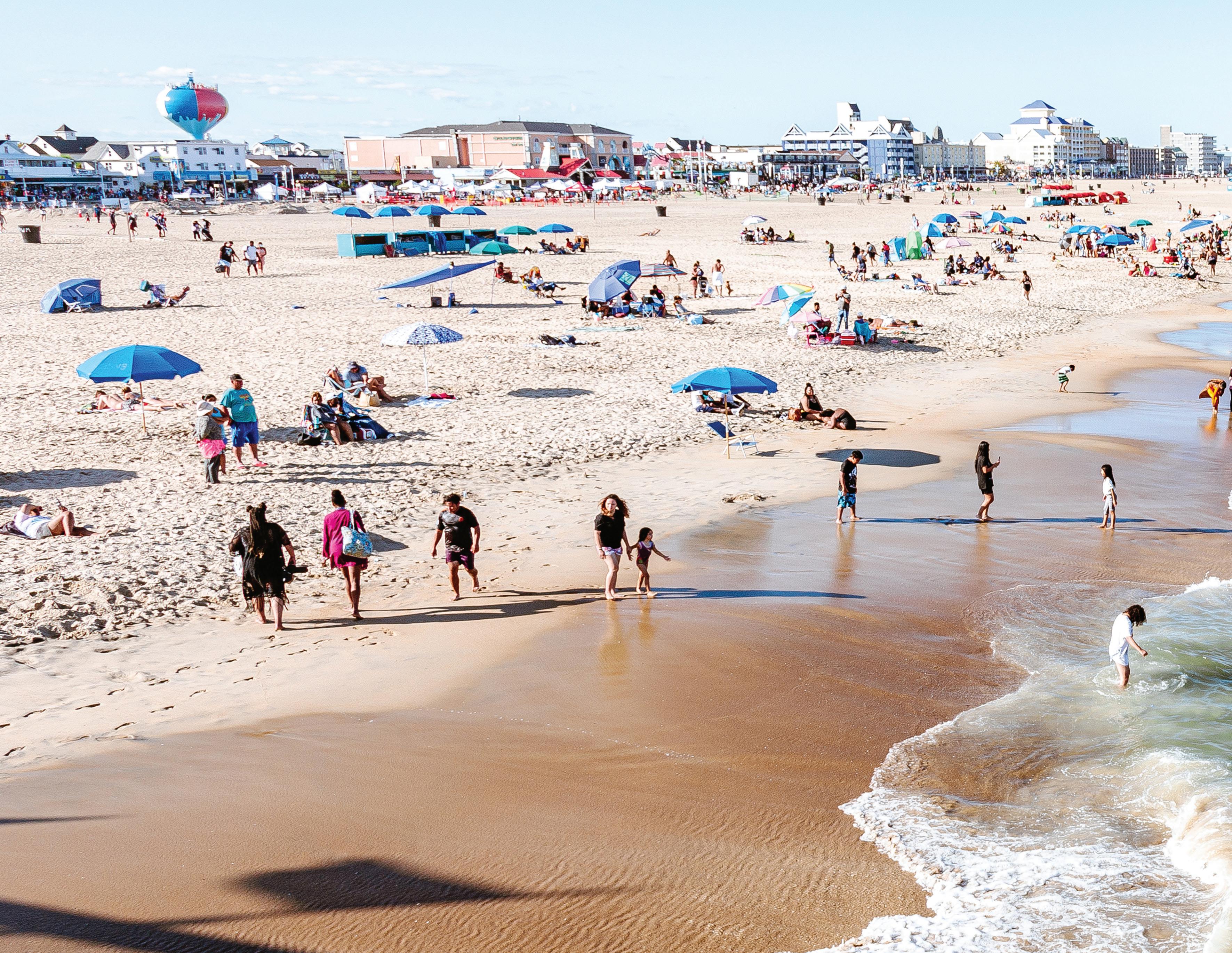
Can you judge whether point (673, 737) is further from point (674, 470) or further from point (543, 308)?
point (543, 308)

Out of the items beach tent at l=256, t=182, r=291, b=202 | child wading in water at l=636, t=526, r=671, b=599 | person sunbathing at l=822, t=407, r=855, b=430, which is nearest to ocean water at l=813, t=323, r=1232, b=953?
child wading in water at l=636, t=526, r=671, b=599

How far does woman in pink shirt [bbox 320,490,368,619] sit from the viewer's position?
9750 mm

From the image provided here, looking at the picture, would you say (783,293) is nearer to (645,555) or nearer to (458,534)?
(645,555)

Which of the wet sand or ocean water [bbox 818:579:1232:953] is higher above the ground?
the wet sand

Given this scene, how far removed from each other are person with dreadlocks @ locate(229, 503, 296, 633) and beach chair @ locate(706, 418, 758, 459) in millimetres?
7854

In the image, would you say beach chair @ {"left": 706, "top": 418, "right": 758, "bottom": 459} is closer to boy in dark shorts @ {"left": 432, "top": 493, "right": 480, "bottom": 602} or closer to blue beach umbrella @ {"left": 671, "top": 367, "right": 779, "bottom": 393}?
blue beach umbrella @ {"left": 671, "top": 367, "right": 779, "bottom": 393}

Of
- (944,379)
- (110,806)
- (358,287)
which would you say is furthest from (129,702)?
(358,287)

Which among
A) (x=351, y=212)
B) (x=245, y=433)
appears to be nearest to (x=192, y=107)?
(x=351, y=212)

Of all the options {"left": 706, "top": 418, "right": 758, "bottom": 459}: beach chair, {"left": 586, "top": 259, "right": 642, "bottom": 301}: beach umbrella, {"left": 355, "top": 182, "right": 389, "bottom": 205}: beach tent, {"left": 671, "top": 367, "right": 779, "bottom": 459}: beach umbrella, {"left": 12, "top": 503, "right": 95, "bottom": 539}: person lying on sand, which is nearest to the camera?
{"left": 12, "top": 503, "right": 95, "bottom": 539}: person lying on sand

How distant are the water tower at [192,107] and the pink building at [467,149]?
72.4 feet

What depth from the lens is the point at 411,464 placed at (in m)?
15.2

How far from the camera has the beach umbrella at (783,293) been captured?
85.0ft

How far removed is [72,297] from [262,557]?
2233cm

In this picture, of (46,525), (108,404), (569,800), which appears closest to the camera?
(569,800)
